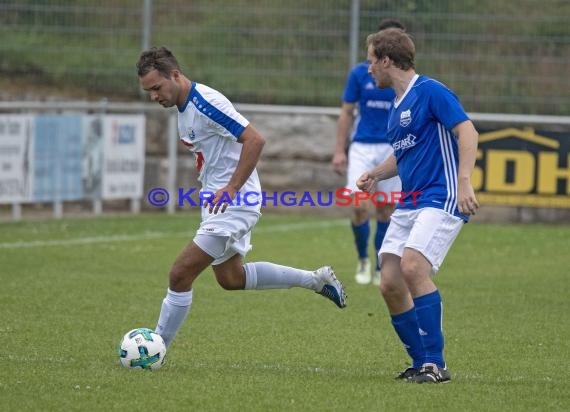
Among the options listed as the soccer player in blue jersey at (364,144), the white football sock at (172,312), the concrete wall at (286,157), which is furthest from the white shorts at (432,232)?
the concrete wall at (286,157)

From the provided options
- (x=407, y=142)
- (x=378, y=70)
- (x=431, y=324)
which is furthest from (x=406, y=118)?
(x=431, y=324)

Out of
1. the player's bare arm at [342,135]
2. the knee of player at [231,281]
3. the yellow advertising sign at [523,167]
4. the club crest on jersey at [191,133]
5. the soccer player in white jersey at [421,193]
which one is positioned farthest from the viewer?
the yellow advertising sign at [523,167]

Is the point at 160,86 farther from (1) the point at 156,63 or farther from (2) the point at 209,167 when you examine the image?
(2) the point at 209,167

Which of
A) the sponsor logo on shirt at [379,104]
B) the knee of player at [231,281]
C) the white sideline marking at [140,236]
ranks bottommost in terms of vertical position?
the white sideline marking at [140,236]

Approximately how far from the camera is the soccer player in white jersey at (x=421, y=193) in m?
6.49

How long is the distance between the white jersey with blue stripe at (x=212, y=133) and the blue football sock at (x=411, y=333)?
4.25 ft

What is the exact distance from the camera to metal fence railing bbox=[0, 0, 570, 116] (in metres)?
16.9

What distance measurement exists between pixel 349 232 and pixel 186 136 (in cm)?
865

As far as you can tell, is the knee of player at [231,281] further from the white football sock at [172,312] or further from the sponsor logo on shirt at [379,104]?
the sponsor logo on shirt at [379,104]

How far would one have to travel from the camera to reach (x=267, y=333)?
848 cm

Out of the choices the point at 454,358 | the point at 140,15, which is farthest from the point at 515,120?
the point at 454,358

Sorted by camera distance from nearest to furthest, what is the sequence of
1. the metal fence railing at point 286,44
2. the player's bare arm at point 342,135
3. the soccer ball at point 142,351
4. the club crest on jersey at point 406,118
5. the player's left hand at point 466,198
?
the player's left hand at point 466,198, the club crest on jersey at point 406,118, the soccer ball at point 142,351, the player's bare arm at point 342,135, the metal fence railing at point 286,44

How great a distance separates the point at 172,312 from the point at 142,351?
37cm

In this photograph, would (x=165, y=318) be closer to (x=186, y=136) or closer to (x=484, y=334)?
(x=186, y=136)
